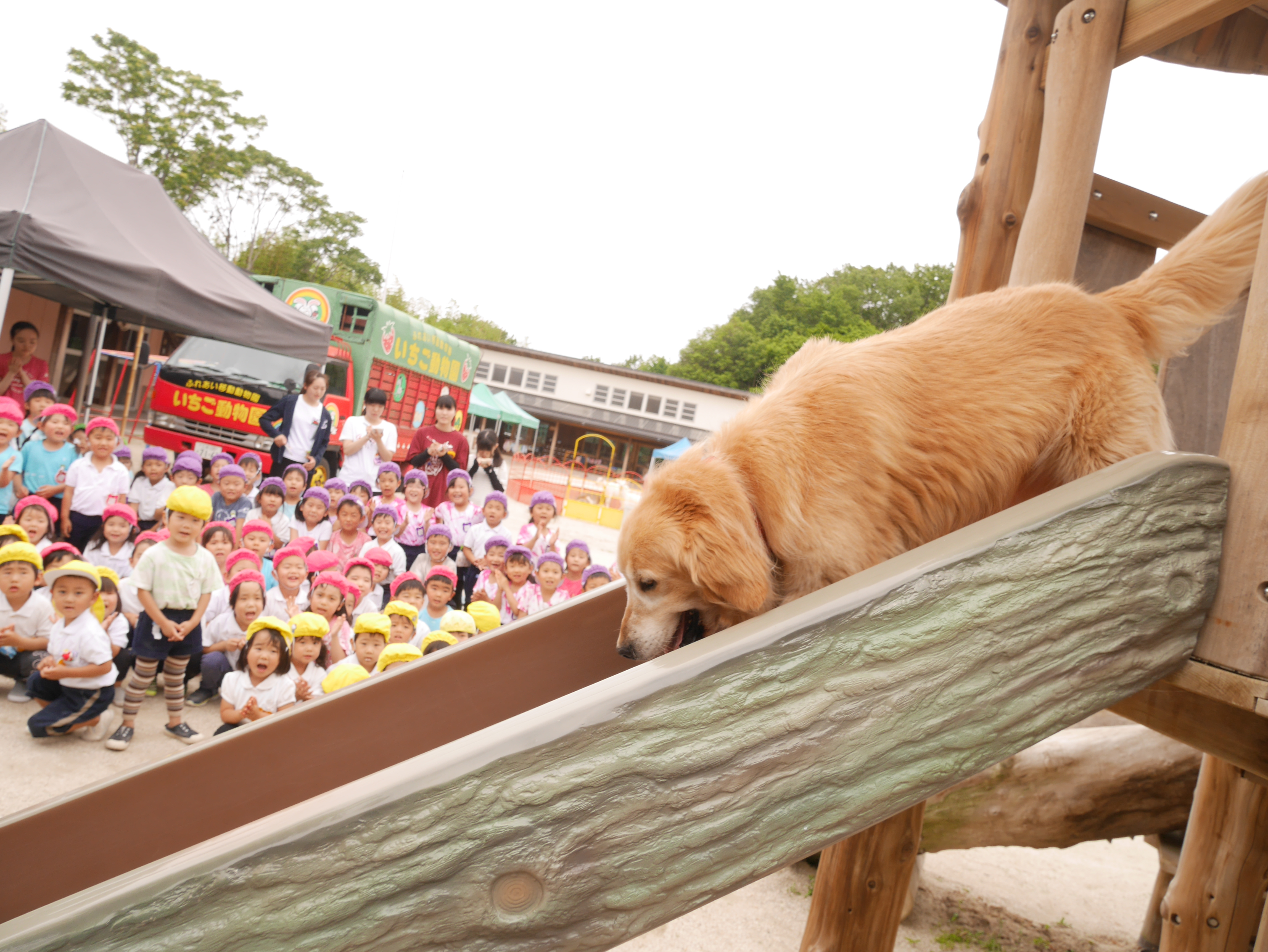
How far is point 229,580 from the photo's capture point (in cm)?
620

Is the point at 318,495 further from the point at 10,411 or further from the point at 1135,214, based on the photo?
the point at 1135,214

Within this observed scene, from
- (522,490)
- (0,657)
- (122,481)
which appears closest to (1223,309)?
(0,657)

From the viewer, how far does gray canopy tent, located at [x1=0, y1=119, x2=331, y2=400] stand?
24.0 ft

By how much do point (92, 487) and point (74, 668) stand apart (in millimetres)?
2578

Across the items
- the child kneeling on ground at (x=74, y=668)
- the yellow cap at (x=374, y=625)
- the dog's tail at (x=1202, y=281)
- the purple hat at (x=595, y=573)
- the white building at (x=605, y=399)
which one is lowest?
the child kneeling on ground at (x=74, y=668)

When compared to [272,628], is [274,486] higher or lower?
higher

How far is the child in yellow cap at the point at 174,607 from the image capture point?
5336 mm

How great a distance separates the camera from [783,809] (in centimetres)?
114

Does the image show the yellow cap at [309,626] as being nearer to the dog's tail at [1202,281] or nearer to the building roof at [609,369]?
the dog's tail at [1202,281]

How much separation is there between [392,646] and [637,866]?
3.81 m

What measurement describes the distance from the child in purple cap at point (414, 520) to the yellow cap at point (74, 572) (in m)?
2.86

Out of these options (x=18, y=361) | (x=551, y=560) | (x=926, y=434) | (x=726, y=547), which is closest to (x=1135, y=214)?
(x=926, y=434)

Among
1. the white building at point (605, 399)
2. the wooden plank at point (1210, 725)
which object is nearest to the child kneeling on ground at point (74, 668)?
the wooden plank at point (1210, 725)

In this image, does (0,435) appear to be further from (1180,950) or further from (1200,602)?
(1180,950)
